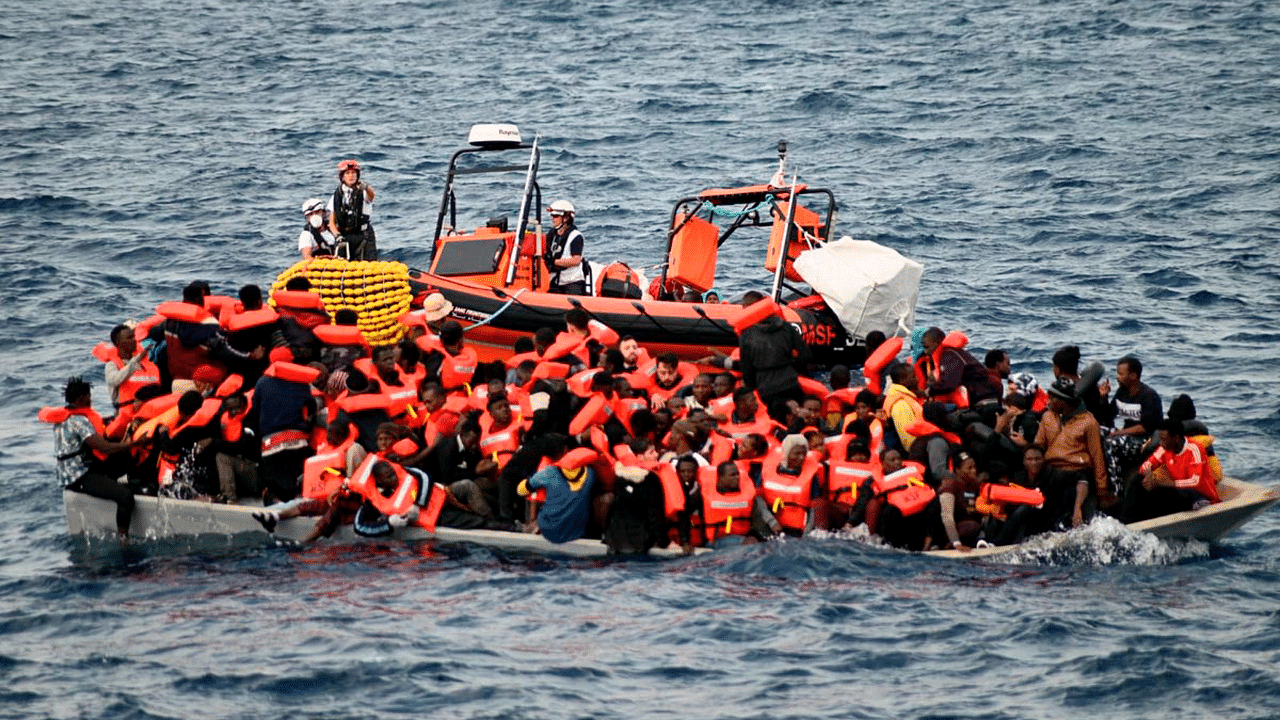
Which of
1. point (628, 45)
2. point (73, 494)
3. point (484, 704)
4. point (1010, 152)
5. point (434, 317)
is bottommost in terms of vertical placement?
point (484, 704)

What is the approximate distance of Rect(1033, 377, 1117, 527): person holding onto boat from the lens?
570 inches

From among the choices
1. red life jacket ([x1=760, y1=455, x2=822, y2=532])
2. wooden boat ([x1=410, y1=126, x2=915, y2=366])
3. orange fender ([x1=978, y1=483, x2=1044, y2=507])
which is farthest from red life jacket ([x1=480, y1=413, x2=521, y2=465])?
orange fender ([x1=978, y1=483, x2=1044, y2=507])

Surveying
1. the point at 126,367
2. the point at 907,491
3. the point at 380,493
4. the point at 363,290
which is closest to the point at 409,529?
the point at 380,493

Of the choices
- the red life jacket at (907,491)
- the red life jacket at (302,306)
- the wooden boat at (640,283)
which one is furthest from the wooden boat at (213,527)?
the wooden boat at (640,283)

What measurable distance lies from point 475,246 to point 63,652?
724cm

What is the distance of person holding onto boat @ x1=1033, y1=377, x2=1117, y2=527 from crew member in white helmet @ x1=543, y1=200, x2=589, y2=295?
6016mm

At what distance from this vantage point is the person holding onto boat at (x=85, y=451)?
49.1 ft

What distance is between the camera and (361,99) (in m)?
36.0

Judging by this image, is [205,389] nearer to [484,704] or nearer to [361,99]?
[484,704]

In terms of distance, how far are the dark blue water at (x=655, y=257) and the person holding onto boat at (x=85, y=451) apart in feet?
1.69

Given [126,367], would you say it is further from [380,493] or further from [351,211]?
[380,493]

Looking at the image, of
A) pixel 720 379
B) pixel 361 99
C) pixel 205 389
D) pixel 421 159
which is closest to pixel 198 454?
pixel 205 389

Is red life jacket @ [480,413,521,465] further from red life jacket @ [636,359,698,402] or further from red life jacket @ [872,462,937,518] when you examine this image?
red life jacket @ [872,462,937,518]

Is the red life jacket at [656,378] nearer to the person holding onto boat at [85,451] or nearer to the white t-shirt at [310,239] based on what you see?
the white t-shirt at [310,239]
